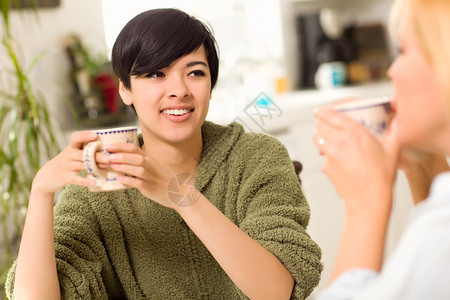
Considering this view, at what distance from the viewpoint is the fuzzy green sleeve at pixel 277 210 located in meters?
1.10

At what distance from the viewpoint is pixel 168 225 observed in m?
1.32

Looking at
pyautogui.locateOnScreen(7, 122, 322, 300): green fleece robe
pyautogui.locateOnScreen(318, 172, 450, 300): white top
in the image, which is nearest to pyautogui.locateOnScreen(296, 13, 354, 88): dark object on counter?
pyautogui.locateOnScreen(7, 122, 322, 300): green fleece robe

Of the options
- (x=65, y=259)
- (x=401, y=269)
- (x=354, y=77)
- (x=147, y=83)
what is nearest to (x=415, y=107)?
(x=401, y=269)

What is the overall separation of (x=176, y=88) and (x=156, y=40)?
4.2 inches

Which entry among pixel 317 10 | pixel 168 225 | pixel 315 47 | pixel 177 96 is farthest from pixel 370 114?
pixel 317 10

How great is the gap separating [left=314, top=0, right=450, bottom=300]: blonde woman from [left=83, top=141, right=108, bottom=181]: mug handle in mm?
359

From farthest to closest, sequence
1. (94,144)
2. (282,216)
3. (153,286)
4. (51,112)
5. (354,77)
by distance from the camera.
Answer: (354,77) < (51,112) < (153,286) < (282,216) < (94,144)

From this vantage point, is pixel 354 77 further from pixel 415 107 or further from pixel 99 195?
pixel 415 107

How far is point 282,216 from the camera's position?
3.79 ft

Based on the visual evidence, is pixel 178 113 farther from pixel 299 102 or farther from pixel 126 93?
pixel 299 102

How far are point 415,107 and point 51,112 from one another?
2.46 metres

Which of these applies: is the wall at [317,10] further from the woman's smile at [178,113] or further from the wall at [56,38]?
the woman's smile at [178,113]

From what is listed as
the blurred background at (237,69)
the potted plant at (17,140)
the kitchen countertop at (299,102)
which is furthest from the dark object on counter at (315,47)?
the potted plant at (17,140)

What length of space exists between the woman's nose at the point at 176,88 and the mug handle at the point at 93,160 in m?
0.31
